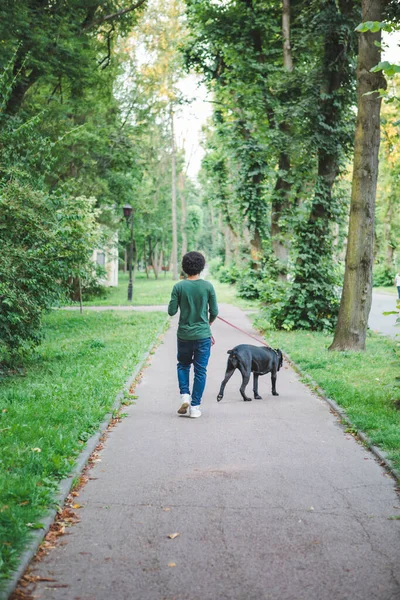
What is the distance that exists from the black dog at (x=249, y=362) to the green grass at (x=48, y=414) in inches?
68.1

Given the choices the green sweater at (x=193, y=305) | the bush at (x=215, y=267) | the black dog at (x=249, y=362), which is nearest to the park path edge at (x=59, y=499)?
the green sweater at (x=193, y=305)

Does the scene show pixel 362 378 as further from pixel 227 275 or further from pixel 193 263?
pixel 227 275

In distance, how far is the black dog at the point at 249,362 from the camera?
339 inches

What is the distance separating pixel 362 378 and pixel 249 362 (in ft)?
8.76

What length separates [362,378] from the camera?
10.4 metres

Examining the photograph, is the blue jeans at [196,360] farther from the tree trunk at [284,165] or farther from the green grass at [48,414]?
the tree trunk at [284,165]

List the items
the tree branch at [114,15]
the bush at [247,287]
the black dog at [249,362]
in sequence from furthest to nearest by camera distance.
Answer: the bush at [247,287] → the tree branch at [114,15] → the black dog at [249,362]

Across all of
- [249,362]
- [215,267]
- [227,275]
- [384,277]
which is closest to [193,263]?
[249,362]

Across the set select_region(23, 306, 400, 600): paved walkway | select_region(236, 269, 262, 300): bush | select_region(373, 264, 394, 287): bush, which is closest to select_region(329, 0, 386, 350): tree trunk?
select_region(23, 306, 400, 600): paved walkway

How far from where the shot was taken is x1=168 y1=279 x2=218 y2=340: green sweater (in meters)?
7.76

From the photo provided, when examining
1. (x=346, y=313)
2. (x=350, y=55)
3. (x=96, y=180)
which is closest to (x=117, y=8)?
(x=350, y=55)

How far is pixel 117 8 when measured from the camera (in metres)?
17.9

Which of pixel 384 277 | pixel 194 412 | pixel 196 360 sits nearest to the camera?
pixel 196 360

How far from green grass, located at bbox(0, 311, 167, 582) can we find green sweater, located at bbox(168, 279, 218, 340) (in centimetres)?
150
